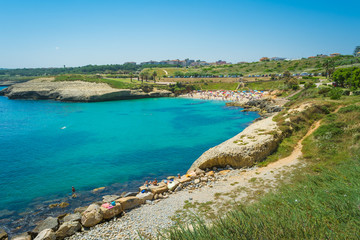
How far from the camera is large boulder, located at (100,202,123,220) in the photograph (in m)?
14.8

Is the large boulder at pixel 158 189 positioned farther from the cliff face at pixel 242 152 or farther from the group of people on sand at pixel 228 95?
the group of people on sand at pixel 228 95

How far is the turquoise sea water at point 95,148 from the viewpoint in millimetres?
21750

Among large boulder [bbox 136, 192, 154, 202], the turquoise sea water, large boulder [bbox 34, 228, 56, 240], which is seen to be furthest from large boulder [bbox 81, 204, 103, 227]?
the turquoise sea water

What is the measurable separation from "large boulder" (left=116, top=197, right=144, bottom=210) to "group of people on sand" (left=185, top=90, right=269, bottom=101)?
2462 inches

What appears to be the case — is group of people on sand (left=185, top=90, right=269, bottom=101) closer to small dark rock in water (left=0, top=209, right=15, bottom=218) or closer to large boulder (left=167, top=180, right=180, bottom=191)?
large boulder (left=167, top=180, right=180, bottom=191)

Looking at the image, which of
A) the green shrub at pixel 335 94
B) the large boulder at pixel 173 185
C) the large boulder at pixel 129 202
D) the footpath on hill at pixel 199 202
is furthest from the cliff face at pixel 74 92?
the footpath on hill at pixel 199 202

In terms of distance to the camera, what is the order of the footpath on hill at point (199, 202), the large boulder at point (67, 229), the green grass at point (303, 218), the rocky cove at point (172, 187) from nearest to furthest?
the green grass at point (303, 218) → the footpath on hill at point (199, 202) → the large boulder at point (67, 229) → the rocky cove at point (172, 187)

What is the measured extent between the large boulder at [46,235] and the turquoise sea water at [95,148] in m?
5.95

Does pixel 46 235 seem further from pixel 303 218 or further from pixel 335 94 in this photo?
pixel 335 94

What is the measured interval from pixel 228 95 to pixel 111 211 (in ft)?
237

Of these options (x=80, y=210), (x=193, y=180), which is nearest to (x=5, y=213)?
(x=80, y=210)

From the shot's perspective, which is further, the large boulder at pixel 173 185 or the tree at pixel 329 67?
the tree at pixel 329 67

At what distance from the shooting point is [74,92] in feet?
285

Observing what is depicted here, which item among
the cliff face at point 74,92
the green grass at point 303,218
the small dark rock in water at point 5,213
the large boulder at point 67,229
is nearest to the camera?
the green grass at point 303,218
